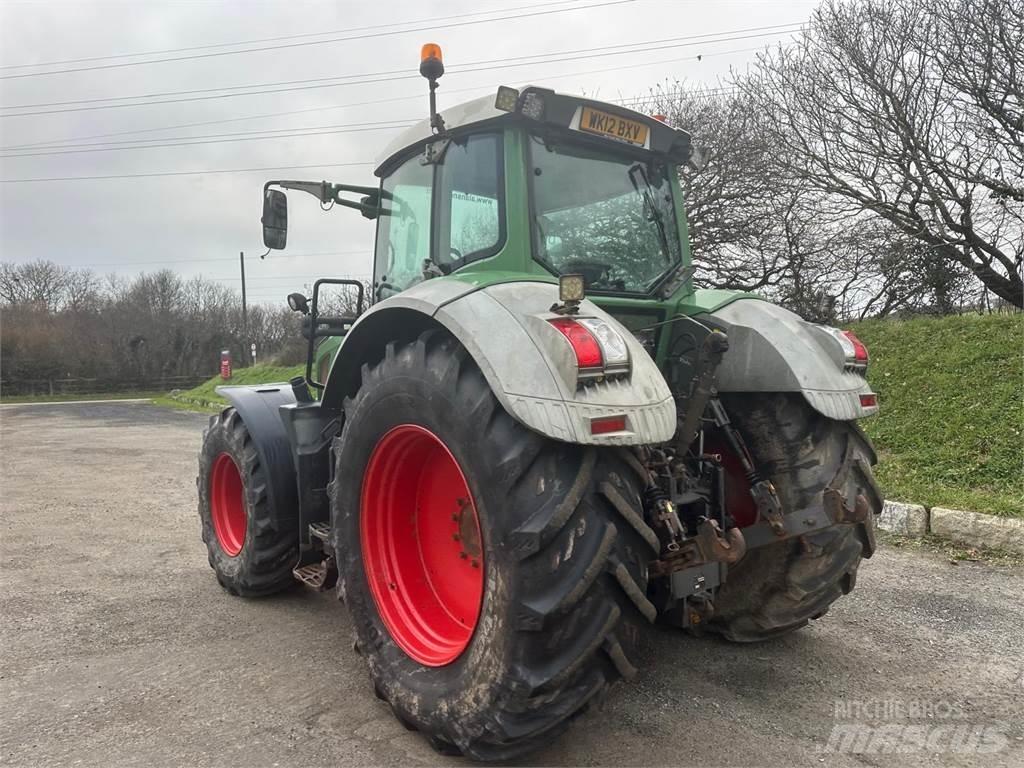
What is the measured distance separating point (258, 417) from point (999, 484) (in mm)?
5511

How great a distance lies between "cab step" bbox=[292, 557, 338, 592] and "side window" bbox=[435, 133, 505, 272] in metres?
1.51

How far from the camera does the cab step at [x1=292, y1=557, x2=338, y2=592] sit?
347 centimetres

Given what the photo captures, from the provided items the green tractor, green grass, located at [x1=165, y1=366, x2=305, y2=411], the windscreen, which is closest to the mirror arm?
the green tractor

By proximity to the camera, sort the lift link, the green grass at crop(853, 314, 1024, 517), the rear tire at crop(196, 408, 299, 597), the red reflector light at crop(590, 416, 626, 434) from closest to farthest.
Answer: the red reflector light at crop(590, 416, 626, 434), the lift link, the rear tire at crop(196, 408, 299, 597), the green grass at crop(853, 314, 1024, 517)

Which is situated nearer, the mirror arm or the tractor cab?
the tractor cab

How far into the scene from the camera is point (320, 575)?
3598 mm

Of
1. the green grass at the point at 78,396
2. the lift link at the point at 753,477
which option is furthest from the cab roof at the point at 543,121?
the green grass at the point at 78,396

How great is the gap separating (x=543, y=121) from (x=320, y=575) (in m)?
2.37

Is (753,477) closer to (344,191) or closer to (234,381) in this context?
(344,191)

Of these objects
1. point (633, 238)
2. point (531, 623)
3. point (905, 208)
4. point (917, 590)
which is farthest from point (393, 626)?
point (905, 208)

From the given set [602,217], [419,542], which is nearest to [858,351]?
[602,217]

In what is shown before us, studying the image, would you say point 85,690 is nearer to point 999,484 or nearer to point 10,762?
point 10,762

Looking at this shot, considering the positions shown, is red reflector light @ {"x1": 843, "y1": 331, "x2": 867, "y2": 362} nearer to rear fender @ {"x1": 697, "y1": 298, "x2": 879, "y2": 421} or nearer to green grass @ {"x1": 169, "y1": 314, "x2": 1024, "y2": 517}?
rear fender @ {"x1": 697, "y1": 298, "x2": 879, "y2": 421}

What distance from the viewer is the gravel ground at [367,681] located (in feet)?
8.47
